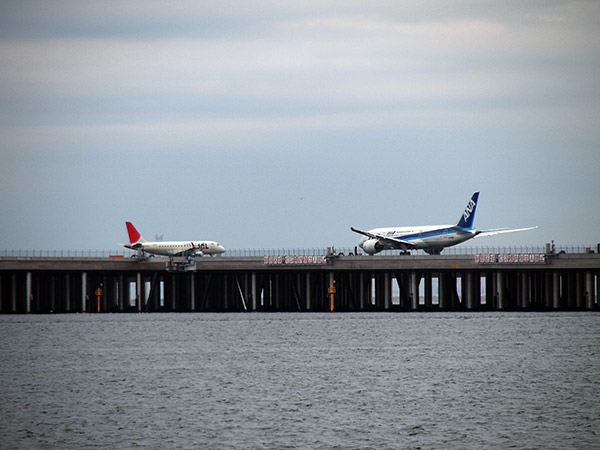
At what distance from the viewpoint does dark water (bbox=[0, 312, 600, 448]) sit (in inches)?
2322

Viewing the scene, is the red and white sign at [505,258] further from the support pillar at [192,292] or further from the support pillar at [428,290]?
the support pillar at [192,292]

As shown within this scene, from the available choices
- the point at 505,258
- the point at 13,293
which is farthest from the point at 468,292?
the point at 13,293

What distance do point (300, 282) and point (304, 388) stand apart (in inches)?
3609

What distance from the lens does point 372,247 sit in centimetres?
18188

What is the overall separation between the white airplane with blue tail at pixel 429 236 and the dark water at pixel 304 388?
42.5 meters

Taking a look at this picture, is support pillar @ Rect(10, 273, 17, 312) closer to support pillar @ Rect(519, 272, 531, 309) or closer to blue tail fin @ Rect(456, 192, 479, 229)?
blue tail fin @ Rect(456, 192, 479, 229)

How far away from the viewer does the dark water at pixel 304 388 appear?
58969 mm

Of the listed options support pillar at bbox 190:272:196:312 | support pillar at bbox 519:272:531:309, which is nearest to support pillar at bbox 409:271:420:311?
support pillar at bbox 519:272:531:309

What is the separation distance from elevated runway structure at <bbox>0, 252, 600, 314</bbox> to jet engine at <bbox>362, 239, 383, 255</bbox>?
11.9 meters

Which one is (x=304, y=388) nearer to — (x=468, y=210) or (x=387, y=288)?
(x=387, y=288)

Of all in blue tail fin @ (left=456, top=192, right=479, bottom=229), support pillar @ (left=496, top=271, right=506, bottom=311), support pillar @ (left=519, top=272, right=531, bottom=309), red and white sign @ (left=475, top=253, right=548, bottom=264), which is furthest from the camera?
blue tail fin @ (left=456, top=192, right=479, bottom=229)

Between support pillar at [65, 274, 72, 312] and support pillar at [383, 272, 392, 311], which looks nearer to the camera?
support pillar at [383, 272, 392, 311]

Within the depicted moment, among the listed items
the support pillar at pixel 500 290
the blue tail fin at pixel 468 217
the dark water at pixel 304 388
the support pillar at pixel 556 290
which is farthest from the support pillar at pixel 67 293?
the support pillar at pixel 556 290

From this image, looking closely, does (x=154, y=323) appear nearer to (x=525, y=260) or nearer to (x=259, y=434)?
(x=525, y=260)
